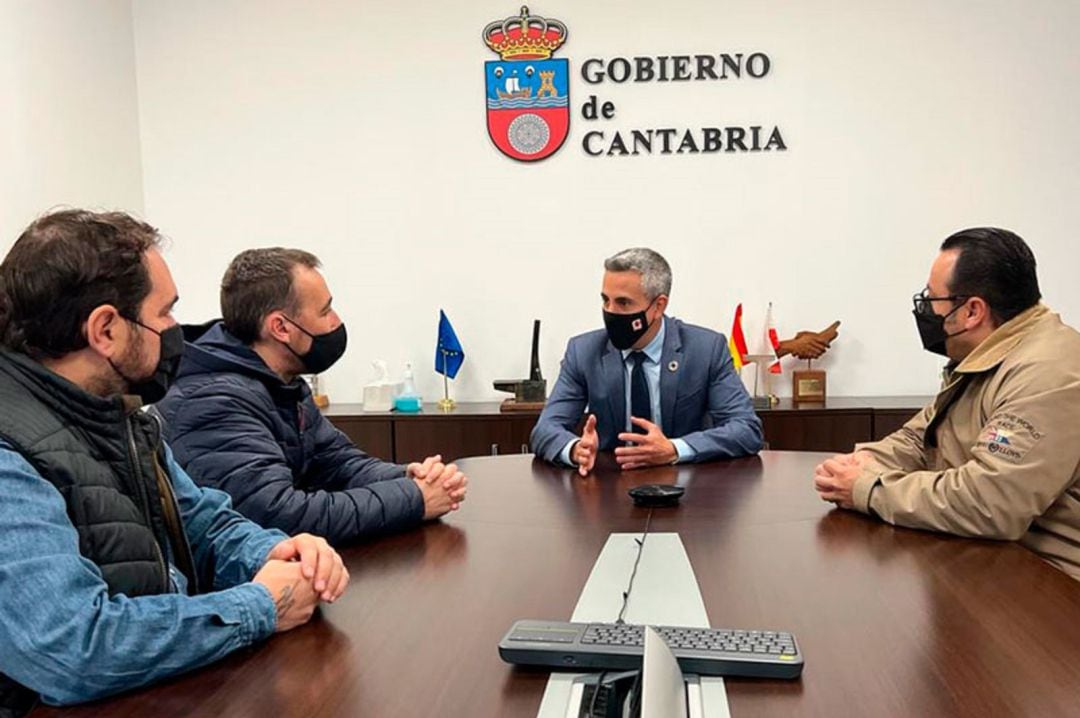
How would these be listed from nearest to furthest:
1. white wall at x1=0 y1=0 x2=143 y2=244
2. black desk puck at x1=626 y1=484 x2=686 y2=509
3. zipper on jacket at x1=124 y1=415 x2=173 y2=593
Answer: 1. zipper on jacket at x1=124 y1=415 x2=173 y2=593
2. black desk puck at x1=626 y1=484 x2=686 y2=509
3. white wall at x1=0 y1=0 x2=143 y2=244

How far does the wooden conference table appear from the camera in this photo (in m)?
1.07

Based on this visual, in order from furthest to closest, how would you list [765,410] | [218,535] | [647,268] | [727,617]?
[765,410] → [647,268] → [218,535] → [727,617]

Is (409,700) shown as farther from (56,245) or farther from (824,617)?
(56,245)

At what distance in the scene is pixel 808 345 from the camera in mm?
4203

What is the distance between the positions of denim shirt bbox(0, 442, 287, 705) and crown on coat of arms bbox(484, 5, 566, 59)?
377 centimetres

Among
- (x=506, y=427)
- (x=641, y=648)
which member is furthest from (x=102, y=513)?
(x=506, y=427)

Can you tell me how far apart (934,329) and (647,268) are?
106 centimetres

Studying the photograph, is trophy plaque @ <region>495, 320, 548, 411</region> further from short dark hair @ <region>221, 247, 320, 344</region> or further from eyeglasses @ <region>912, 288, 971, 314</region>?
eyeglasses @ <region>912, 288, 971, 314</region>

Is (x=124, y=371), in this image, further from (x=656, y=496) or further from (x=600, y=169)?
(x=600, y=169)

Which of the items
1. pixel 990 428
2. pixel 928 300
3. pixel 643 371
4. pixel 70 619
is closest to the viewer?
pixel 70 619

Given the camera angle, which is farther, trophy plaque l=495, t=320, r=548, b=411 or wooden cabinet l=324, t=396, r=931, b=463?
trophy plaque l=495, t=320, r=548, b=411

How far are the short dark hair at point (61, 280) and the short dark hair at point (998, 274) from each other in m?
1.79

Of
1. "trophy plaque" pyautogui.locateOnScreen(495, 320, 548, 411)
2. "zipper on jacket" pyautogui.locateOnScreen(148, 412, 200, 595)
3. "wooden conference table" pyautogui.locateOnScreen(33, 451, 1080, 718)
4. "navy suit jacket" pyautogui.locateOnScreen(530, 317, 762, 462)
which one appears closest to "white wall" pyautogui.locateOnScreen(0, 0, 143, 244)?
"trophy plaque" pyautogui.locateOnScreen(495, 320, 548, 411)

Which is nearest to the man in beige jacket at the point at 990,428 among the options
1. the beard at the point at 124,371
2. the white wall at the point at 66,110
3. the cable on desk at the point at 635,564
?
the cable on desk at the point at 635,564
